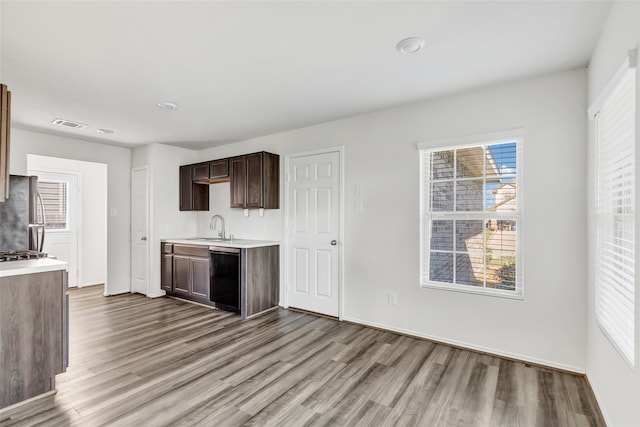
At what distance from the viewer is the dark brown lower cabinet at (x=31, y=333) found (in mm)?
2037

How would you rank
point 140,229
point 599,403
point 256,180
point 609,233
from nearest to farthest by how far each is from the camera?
point 609,233 < point 599,403 < point 256,180 < point 140,229

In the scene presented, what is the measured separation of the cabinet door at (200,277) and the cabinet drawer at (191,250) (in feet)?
0.28

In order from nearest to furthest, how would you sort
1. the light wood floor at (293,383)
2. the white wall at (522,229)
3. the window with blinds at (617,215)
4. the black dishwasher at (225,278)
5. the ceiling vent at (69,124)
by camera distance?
the window with blinds at (617,215), the light wood floor at (293,383), the white wall at (522,229), the ceiling vent at (69,124), the black dishwasher at (225,278)

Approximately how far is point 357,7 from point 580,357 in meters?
3.05

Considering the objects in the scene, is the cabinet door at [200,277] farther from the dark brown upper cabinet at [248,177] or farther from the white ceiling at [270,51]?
the white ceiling at [270,51]

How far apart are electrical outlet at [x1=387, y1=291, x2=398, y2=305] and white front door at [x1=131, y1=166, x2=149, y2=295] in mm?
3889

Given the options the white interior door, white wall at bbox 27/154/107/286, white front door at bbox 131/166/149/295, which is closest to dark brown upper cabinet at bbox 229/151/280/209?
white front door at bbox 131/166/149/295

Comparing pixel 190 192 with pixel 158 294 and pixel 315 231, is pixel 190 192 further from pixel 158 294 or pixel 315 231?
pixel 315 231

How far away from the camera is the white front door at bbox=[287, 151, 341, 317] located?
3855 mm

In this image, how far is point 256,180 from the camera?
4.27 metres

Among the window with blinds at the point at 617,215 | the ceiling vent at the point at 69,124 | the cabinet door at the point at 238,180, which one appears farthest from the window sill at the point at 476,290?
the ceiling vent at the point at 69,124

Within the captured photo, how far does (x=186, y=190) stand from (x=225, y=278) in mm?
1963

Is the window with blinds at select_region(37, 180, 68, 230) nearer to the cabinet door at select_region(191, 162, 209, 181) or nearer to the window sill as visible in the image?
the cabinet door at select_region(191, 162, 209, 181)

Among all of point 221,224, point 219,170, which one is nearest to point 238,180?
point 219,170
